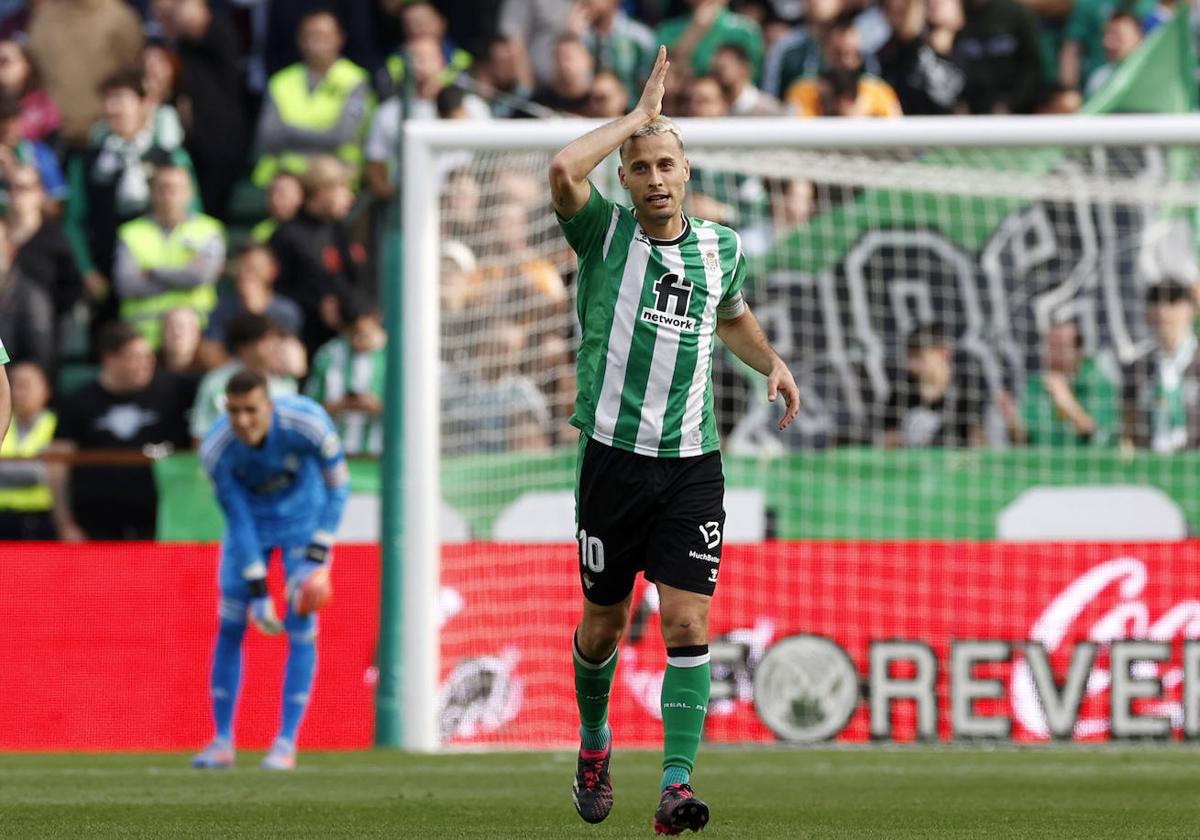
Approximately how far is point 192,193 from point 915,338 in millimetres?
5855

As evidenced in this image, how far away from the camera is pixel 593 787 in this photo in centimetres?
637

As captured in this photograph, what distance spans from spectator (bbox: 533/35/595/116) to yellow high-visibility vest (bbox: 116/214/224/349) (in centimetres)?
262

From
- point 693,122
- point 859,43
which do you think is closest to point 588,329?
point 693,122

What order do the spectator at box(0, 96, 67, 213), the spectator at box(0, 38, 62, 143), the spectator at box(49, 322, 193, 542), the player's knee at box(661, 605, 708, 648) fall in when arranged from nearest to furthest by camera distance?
the player's knee at box(661, 605, 708, 648) < the spectator at box(49, 322, 193, 542) < the spectator at box(0, 96, 67, 213) < the spectator at box(0, 38, 62, 143)

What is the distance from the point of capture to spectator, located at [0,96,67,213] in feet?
51.2

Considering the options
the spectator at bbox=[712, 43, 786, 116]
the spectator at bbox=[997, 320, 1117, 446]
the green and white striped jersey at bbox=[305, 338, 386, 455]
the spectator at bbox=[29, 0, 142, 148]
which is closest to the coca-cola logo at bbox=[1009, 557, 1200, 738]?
the spectator at bbox=[997, 320, 1117, 446]

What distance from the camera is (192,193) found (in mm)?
15266

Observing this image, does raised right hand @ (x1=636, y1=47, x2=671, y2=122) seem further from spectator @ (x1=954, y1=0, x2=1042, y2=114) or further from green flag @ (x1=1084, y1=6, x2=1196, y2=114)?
A: spectator @ (x1=954, y1=0, x2=1042, y2=114)

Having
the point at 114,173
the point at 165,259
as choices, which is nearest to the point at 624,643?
the point at 165,259

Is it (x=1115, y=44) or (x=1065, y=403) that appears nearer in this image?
(x=1065, y=403)

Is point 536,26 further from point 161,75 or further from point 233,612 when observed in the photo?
point 233,612

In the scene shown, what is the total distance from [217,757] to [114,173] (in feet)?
21.6

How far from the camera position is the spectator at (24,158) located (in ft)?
51.2

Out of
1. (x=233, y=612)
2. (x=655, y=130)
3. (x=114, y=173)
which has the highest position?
(x=114, y=173)
